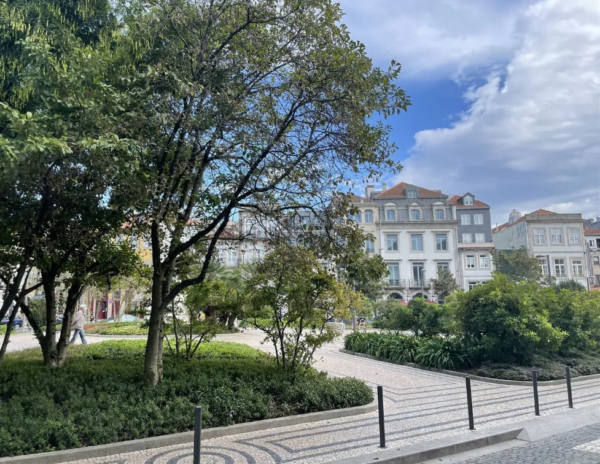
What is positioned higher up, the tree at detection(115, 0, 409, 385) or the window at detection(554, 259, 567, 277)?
the tree at detection(115, 0, 409, 385)

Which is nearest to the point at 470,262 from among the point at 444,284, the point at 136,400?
the point at 444,284

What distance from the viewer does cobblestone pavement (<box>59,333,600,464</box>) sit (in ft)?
19.8

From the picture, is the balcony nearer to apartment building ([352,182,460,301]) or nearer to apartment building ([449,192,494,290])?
apartment building ([352,182,460,301])

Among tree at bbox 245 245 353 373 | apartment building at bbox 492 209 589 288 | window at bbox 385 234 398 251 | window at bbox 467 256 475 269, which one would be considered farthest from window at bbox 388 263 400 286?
tree at bbox 245 245 353 373

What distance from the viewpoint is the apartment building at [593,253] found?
207 ft

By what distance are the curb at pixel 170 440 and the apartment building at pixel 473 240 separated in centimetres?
4972

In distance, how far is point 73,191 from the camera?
7352 mm

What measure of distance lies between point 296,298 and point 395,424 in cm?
304

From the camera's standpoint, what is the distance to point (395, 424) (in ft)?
25.6

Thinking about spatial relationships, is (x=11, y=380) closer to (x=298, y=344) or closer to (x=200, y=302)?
(x=200, y=302)

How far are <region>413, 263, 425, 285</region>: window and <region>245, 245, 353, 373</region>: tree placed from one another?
4640 cm

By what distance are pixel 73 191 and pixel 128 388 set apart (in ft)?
11.3

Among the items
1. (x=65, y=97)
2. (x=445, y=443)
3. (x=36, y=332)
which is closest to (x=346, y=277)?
(x=445, y=443)

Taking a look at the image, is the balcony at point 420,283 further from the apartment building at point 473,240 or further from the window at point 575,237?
the window at point 575,237
